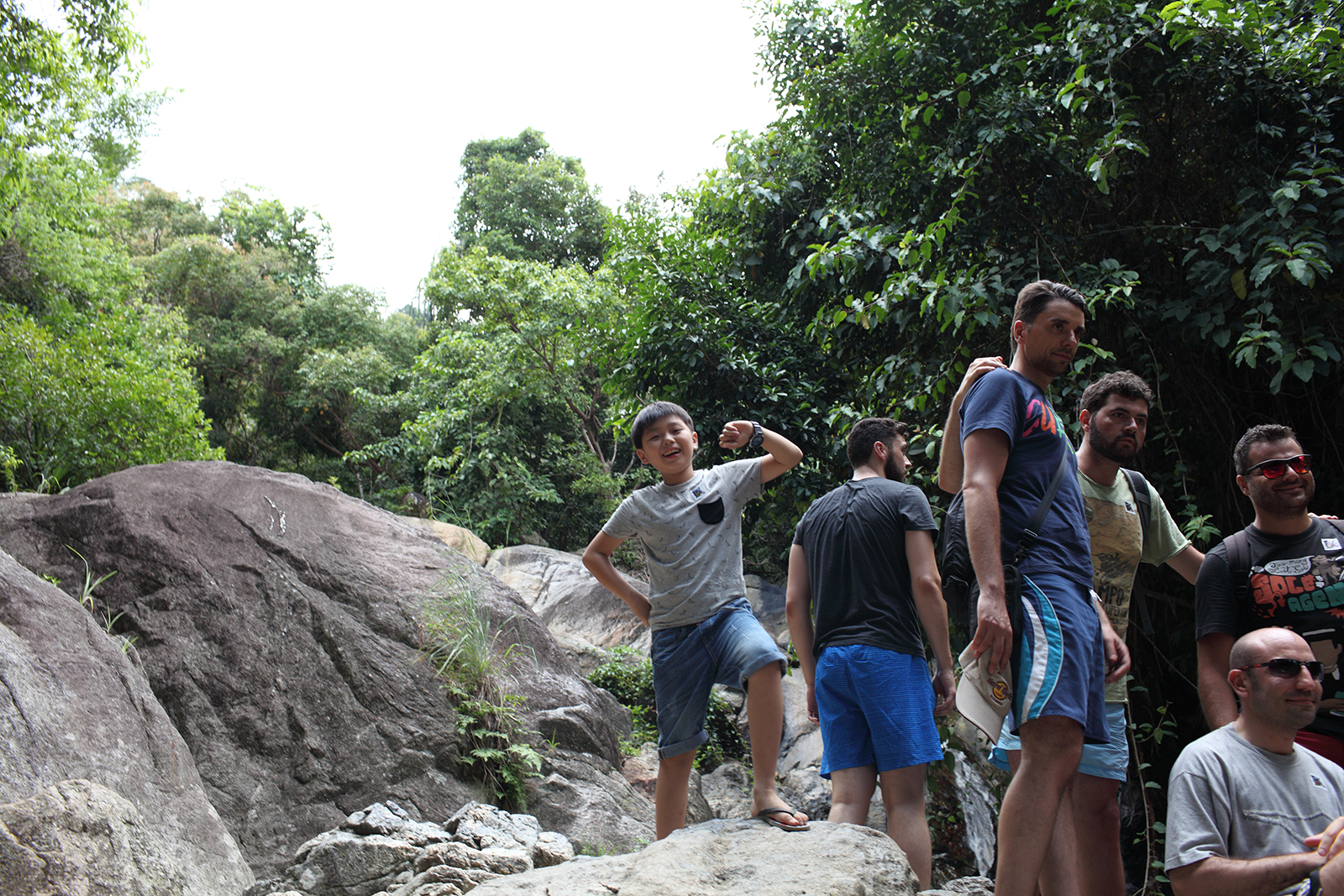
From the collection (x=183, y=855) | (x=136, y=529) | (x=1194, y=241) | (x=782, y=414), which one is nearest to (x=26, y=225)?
(x=136, y=529)

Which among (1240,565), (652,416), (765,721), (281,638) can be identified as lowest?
(765,721)

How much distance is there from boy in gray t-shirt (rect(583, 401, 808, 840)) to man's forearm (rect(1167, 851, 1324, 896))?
1.14 m

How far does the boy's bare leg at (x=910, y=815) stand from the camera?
2.78 meters

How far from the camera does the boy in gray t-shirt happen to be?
2.97 meters

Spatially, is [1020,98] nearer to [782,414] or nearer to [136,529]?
[782,414]

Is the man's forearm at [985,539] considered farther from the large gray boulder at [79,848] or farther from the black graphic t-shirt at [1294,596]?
the large gray boulder at [79,848]

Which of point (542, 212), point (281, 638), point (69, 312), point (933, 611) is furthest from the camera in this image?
point (542, 212)

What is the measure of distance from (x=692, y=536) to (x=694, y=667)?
0.49m

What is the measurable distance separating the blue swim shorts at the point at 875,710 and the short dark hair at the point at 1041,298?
1183 mm

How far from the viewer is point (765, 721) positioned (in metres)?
2.94

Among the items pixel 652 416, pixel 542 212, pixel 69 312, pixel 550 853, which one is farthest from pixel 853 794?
pixel 542 212

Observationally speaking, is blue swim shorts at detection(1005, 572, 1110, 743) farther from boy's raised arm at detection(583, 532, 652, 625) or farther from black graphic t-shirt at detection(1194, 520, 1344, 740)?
boy's raised arm at detection(583, 532, 652, 625)

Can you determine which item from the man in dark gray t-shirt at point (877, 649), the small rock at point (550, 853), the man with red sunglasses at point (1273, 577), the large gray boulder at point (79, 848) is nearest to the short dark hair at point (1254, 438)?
the man with red sunglasses at point (1273, 577)

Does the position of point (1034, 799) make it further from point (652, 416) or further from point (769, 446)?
point (652, 416)
